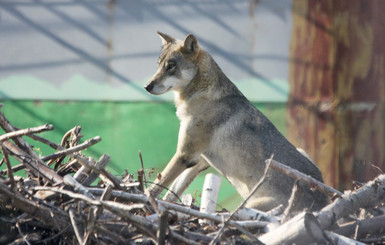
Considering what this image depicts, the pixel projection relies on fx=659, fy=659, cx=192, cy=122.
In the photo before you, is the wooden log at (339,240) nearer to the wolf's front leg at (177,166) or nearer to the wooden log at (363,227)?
the wooden log at (363,227)

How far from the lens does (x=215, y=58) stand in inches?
357

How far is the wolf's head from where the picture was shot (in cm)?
621

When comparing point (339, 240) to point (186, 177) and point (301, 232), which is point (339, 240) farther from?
point (186, 177)

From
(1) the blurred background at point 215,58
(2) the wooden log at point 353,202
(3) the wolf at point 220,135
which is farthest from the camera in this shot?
(1) the blurred background at point 215,58

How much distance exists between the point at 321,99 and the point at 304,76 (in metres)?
0.40

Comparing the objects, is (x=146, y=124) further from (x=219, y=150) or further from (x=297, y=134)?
(x=219, y=150)

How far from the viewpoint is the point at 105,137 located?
905 centimetres

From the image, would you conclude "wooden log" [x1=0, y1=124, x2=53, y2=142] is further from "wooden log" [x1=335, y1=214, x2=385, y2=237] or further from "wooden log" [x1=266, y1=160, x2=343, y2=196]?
"wooden log" [x1=335, y1=214, x2=385, y2=237]

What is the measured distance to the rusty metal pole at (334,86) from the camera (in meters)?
9.16

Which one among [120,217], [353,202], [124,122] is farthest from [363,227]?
[124,122]

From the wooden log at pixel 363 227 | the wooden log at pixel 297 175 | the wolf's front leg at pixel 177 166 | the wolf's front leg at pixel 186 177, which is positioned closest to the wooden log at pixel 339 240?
the wooden log at pixel 363 227

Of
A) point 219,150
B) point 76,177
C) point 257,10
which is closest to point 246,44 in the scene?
point 257,10

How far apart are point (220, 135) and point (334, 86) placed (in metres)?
3.73

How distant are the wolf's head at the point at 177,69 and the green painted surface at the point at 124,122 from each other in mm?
2735
